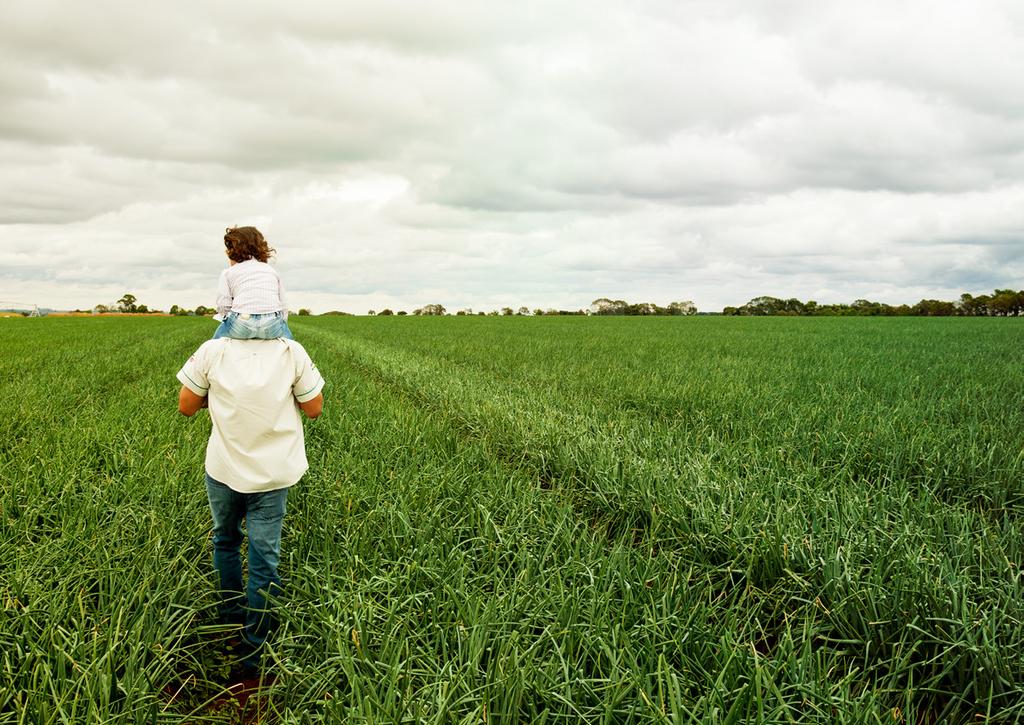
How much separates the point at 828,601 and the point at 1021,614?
0.82 metres

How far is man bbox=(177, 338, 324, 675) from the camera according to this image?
2.76 m

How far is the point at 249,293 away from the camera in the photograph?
2.79 meters

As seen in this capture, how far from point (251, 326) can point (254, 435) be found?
0.53m

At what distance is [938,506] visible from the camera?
4230 mm

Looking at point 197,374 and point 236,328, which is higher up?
point 236,328

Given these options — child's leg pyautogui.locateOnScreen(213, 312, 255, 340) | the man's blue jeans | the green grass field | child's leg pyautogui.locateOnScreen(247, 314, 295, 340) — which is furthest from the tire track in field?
child's leg pyautogui.locateOnScreen(213, 312, 255, 340)

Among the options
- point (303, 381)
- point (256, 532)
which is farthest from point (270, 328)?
point (256, 532)

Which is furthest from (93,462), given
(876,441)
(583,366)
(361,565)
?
(583,366)

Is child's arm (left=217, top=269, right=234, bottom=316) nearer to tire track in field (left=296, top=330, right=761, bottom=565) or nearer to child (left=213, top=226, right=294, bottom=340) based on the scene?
child (left=213, top=226, right=294, bottom=340)

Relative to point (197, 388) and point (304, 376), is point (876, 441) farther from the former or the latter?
point (197, 388)

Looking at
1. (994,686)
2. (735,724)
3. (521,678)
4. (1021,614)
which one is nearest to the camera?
(735,724)

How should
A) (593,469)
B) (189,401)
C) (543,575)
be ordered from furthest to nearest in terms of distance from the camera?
(593,469) < (543,575) < (189,401)

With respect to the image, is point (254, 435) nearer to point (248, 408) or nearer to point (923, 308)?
point (248, 408)

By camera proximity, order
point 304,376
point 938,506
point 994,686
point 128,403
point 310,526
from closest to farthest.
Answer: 1. point 994,686
2. point 304,376
3. point 310,526
4. point 938,506
5. point 128,403
